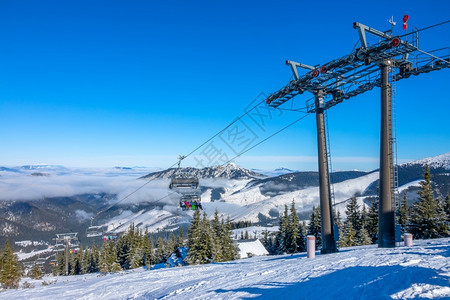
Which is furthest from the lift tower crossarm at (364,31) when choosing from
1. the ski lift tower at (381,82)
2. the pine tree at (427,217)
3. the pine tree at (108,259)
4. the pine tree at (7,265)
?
the pine tree at (108,259)

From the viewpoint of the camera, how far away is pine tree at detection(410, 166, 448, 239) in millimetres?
34594

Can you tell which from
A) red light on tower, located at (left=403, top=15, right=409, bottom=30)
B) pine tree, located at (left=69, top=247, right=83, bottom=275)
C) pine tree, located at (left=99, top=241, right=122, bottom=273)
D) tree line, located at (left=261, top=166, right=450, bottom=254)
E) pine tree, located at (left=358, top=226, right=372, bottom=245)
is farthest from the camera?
pine tree, located at (left=69, top=247, right=83, bottom=275)

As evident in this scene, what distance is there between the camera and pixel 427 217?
115 ft

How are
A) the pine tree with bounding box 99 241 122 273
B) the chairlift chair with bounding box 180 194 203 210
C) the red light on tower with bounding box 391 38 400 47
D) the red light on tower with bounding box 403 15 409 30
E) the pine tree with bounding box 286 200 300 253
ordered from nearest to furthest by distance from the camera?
the red light on tower with bounding box 391 38 400 47
the red light on tower with bounding box 403 15 409 30
the chairlift chair with bounding box 180 194 203 210
the pine tree with bounding box 286 200 300 253
the pine tree with bounding box 99 241 122 273

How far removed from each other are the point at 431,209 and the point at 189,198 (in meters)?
28.4

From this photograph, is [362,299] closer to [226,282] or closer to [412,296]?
[412,296]

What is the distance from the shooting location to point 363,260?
1192 cm

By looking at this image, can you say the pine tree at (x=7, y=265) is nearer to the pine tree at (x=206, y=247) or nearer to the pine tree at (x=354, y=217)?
the pine tree at (x=206, y=247)

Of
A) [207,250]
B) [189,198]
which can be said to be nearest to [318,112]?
[189,198]

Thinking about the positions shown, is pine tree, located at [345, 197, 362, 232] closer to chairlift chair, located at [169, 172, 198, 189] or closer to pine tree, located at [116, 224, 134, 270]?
chairlift chair, located at [169, 172, 198, 189]

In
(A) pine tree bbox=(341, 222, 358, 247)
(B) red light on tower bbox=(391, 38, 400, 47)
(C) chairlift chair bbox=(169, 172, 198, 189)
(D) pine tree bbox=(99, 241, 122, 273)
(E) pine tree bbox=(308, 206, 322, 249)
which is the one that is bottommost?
(D) pine tree bbox=(99, 241, 122, 273)

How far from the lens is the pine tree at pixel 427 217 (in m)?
34.6

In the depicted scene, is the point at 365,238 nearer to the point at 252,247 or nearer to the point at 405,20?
the point at 405,20

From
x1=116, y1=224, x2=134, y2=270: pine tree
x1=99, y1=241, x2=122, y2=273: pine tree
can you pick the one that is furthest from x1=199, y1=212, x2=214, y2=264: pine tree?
x1=116, y1=224, x2=134, y2=270: pine tree
